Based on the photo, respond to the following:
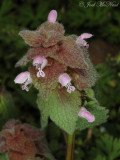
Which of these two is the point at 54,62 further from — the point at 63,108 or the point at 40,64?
the point at 63,108

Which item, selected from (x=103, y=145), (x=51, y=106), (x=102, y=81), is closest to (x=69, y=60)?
Answer: (x=51, y=106)

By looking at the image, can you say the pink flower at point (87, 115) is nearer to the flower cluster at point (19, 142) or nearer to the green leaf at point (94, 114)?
the green leaf at point (94, 114)

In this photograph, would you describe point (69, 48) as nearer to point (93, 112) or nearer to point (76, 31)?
point (93, 112)

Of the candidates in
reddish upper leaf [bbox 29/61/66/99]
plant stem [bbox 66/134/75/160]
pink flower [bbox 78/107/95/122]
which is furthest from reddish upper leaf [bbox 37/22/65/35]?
plant stem [bbox 66/134/75/160]

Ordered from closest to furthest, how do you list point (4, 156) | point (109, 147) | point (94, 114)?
1. point (94, 114)
2. point (4, 156)
3. point (109, 147)

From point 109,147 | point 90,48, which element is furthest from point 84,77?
point 90,48

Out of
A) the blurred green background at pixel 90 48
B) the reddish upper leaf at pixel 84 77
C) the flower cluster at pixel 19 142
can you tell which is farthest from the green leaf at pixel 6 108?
the reddish upper leaf at pixel 84 77
